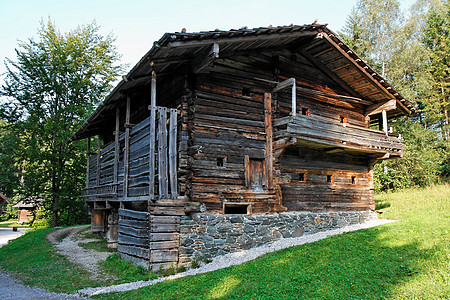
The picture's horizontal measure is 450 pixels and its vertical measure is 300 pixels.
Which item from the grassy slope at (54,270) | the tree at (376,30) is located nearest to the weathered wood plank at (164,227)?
the grassy slope at (54,270)

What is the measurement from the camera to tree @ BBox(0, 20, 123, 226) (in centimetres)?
2780

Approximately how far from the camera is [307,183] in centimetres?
1541

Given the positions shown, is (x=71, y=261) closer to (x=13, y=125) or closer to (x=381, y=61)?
(x=13, y=125)

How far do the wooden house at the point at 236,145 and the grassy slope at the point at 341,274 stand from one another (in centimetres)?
244

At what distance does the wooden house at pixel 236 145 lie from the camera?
1145 cm

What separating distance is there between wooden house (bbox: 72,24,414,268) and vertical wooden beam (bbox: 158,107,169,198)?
3cm

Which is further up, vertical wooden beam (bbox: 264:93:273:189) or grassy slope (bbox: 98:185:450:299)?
vertical wooden beam (bbox: 264:93:273:189)

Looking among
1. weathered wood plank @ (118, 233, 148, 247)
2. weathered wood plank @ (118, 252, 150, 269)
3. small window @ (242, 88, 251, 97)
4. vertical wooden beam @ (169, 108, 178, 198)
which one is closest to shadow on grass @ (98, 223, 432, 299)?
weathered wood plank @ (118, 252, 150, 269)

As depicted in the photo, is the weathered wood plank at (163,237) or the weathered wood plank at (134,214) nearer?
the weathered wood plank at (163,237)

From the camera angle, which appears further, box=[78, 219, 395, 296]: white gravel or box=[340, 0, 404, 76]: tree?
box=[340, 0, 404, 76]: tree

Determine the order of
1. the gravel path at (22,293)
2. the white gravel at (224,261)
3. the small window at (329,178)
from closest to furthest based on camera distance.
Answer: the gravel path at (22,293) → the white gravel at (224,261) → the small window at (329,178)

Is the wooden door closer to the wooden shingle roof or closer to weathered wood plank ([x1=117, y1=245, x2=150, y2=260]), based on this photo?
the wooden shingle roof

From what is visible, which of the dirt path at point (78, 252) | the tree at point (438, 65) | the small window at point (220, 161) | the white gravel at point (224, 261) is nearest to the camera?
the white gravel at point (224, 261)

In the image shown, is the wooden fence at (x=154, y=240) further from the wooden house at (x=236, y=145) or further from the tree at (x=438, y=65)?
the tree at (x=438, y=65)
